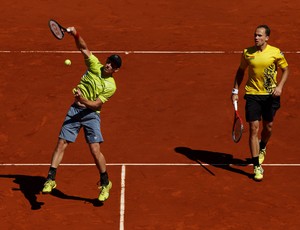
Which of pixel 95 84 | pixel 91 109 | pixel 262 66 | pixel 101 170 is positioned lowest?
pixel 101 170

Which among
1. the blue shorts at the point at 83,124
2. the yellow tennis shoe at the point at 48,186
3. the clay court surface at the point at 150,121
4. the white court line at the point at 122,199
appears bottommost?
the clay court surface at the point at 150,121

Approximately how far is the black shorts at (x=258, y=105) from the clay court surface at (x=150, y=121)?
3.55 feet

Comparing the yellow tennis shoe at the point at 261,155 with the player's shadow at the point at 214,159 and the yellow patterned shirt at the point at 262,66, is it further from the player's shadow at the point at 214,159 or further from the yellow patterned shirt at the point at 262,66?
the yellow patterned shirt at the point at 262,66

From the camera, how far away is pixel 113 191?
1336 cm

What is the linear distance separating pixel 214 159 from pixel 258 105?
1491 mm

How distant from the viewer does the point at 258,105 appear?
44.9ft

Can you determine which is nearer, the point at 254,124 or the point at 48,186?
the point at 48,186

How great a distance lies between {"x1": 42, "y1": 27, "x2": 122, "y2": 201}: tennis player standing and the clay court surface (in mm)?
492

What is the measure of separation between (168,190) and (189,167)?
3.19 ft

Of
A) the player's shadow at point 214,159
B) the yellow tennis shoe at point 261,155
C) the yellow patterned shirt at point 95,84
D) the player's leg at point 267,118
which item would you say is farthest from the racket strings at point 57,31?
the yellow tennis shoe at point 261,155

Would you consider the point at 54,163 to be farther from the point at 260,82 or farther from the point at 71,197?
the point at 260,82

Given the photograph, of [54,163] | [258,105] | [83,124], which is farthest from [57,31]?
[258,105]

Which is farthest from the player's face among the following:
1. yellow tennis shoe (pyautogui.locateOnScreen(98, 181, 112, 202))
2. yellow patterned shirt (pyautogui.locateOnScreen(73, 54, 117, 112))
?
yellow tennis shoe (pyautogui.locateOnScreen(98, 181, 112, 202))

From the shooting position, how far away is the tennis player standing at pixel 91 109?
1255 centimetres
